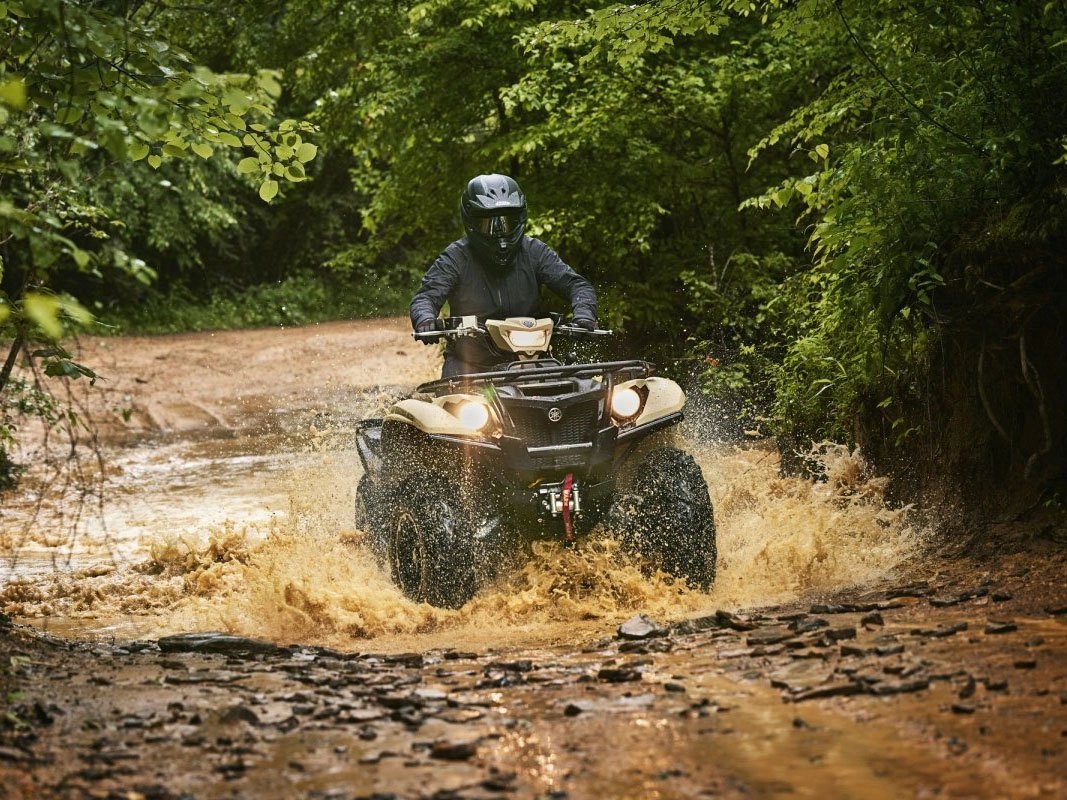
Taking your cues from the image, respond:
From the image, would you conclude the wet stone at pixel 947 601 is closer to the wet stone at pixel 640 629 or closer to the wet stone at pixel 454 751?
the wet stone at pixel 640 629

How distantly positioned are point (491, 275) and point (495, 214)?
1.33 ft

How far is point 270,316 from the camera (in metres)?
30.6

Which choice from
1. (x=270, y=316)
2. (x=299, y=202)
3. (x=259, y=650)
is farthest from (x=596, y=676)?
(x=299, y=202)

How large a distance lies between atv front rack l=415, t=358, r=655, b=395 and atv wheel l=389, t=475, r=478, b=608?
494 mm

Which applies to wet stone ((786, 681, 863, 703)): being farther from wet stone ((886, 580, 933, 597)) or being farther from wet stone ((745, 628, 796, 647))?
wet stone ((886, 580, 933, 597))

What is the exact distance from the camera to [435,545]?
650 cm

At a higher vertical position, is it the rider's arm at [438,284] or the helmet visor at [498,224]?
the helmet visor at [498,224]

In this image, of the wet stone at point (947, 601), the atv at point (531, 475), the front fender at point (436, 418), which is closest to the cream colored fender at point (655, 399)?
the atv at point (531, 475)

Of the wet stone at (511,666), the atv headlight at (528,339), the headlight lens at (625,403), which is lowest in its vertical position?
the wet stone at (511,666)

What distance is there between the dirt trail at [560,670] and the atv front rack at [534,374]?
92cm

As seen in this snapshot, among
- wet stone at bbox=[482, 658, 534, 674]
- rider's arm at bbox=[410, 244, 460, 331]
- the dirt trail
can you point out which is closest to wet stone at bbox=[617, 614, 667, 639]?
the dirt trail

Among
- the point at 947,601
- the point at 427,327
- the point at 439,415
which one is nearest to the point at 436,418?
the point at 439,415

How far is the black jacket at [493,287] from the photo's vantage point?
7.41m

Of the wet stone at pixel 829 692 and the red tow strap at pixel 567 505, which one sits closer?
the wet stone at pixel 829 692
